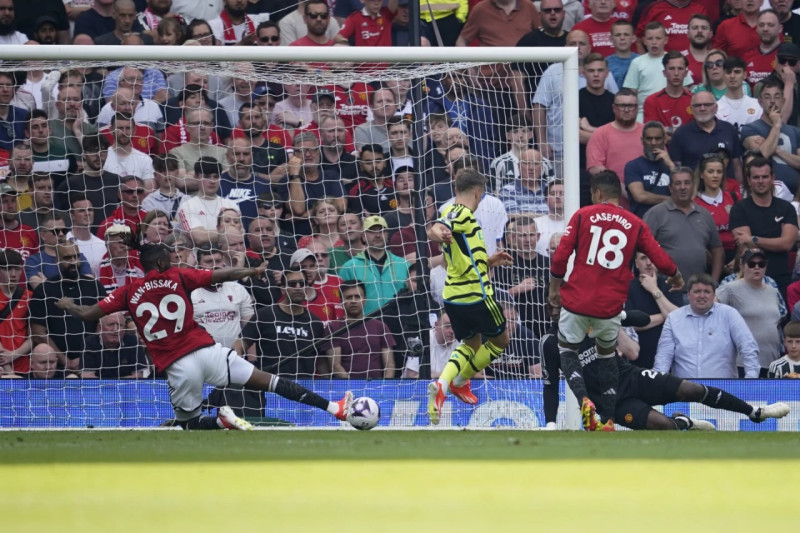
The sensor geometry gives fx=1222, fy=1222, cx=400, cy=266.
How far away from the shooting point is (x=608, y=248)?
29.5ft

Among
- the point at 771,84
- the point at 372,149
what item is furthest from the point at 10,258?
the point at 771,84

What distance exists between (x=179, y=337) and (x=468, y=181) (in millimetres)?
2541

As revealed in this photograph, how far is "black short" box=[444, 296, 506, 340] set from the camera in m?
9.59

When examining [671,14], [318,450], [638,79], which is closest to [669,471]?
[318,450]

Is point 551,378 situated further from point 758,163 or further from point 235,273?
point 758,163

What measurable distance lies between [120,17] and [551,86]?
487 cm

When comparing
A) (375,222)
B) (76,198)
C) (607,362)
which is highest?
(76,198)

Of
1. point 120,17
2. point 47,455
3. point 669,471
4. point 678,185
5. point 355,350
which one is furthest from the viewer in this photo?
point 120,17

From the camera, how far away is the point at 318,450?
7184mm

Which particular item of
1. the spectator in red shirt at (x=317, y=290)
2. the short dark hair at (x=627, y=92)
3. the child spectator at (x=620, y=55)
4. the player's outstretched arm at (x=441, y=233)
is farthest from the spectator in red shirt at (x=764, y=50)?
the player's outstretched arm at (x=441, y=233)

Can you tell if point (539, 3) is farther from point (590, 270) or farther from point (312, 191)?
point (590, 270)

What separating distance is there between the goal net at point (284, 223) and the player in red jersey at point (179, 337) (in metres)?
1.15

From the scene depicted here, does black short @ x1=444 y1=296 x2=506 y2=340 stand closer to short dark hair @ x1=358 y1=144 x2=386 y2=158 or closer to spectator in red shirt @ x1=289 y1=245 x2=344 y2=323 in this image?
spectator in red shirt @ x1=289 y1=245 x2=344 y2=323

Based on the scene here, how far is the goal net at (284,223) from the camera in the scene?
10.6 meters
